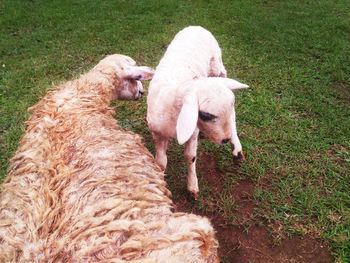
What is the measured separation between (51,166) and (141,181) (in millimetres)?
695

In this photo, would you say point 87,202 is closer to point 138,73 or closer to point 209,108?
point 209,108

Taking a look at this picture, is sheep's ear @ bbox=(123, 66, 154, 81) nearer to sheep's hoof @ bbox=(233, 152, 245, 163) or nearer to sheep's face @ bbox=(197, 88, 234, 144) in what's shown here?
sheep's face @ bbox=(197, 88, 234, 144)

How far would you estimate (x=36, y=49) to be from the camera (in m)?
6.86

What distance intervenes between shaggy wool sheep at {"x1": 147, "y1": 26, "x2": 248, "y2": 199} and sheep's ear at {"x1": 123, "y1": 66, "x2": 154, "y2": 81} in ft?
0.97

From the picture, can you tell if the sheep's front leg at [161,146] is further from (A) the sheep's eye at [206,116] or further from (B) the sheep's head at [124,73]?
(B) the sheep's head at [124,73]

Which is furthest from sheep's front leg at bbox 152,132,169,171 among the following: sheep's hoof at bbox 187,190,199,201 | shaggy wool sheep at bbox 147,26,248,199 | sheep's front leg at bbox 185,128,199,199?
sheep's hoof at bbox 187,190,199,201

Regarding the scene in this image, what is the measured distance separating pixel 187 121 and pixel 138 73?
137cm

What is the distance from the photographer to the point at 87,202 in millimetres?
1733

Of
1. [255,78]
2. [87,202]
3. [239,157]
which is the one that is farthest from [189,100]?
[255,78]

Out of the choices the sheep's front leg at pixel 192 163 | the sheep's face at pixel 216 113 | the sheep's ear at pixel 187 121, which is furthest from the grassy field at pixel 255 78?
the sheep's ear at pixel 187 121

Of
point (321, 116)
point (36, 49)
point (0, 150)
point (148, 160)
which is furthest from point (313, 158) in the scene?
point (36, 49)

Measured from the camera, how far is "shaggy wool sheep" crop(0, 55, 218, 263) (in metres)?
1.45

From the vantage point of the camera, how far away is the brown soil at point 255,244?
2.64 metres

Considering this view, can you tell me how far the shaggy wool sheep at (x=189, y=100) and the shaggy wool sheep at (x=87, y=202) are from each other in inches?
16.1
